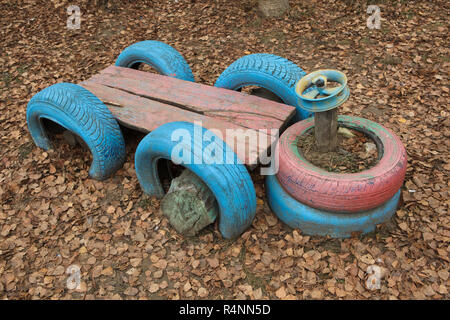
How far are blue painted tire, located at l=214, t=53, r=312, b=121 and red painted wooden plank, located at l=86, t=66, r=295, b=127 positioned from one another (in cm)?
17

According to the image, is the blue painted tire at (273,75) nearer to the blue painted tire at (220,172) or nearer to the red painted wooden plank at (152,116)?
the red painted wooden plank at (152,116)

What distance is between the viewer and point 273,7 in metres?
6.07


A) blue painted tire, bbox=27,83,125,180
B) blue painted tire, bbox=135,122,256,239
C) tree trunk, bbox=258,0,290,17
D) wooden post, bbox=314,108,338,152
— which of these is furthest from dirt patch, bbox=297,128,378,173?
tree trunk, bbox=258,0,290,17

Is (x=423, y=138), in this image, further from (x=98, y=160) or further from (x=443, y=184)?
(x=98, y=160)

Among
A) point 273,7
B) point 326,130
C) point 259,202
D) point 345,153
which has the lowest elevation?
point 259,202

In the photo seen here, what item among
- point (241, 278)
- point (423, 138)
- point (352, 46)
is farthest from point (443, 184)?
point (352, 46)

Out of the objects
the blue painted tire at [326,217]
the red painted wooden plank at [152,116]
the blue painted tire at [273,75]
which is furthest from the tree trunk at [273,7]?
the blue painted tire at [326,217]

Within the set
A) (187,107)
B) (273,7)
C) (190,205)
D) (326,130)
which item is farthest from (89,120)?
(273,7)

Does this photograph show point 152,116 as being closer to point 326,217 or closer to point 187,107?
point 187,107

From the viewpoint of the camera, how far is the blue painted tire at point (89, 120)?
3500 millimetres

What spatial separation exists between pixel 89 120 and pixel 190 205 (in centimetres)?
124

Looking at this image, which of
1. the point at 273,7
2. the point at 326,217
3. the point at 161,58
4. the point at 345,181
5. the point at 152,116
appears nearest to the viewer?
the point at 345,181

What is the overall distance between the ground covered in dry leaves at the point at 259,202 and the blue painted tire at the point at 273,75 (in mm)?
853

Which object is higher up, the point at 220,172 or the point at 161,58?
the point at 161,58
